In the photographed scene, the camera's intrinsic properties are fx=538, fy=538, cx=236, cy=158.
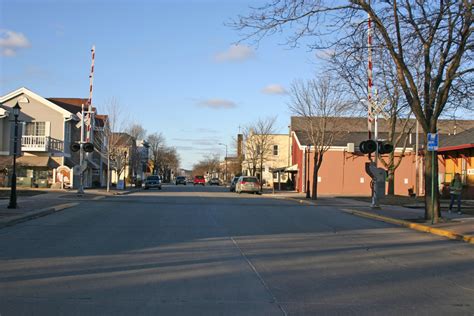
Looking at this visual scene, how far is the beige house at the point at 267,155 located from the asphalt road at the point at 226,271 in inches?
1699

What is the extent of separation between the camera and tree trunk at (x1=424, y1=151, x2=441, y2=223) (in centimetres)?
1889

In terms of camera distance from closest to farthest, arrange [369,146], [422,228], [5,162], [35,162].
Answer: [422,228] → [369,146] → [5,162] → [35,162]

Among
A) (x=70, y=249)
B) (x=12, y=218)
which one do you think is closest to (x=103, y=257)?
(x=70, y=249)

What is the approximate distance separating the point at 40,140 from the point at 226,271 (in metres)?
→ 38.3

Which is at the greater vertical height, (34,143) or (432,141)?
(34,143)

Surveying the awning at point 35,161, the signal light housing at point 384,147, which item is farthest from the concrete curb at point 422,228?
the awning at point 35,161

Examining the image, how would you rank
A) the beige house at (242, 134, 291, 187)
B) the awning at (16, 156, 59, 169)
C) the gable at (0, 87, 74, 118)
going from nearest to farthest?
the awning at (16, 156, 59, 169) → the gable at (0, 87, 74, 118) → the beige house at (242, 134, 291, 187)

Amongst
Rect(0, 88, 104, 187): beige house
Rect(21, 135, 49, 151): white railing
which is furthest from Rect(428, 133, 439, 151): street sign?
Rect(21, 135, 49, 151): white railing

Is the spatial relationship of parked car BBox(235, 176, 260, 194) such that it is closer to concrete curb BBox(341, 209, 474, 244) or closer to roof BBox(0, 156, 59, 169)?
roof BBox(0, 156, 59, 169)

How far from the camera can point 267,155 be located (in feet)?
235

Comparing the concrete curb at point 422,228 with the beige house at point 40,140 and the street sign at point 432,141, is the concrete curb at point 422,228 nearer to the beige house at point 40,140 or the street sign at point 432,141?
the street sign at point 432,141

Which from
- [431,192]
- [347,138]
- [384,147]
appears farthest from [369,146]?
[347,138]

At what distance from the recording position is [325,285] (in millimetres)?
8797

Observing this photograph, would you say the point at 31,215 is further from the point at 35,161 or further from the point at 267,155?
the point at 267,155
